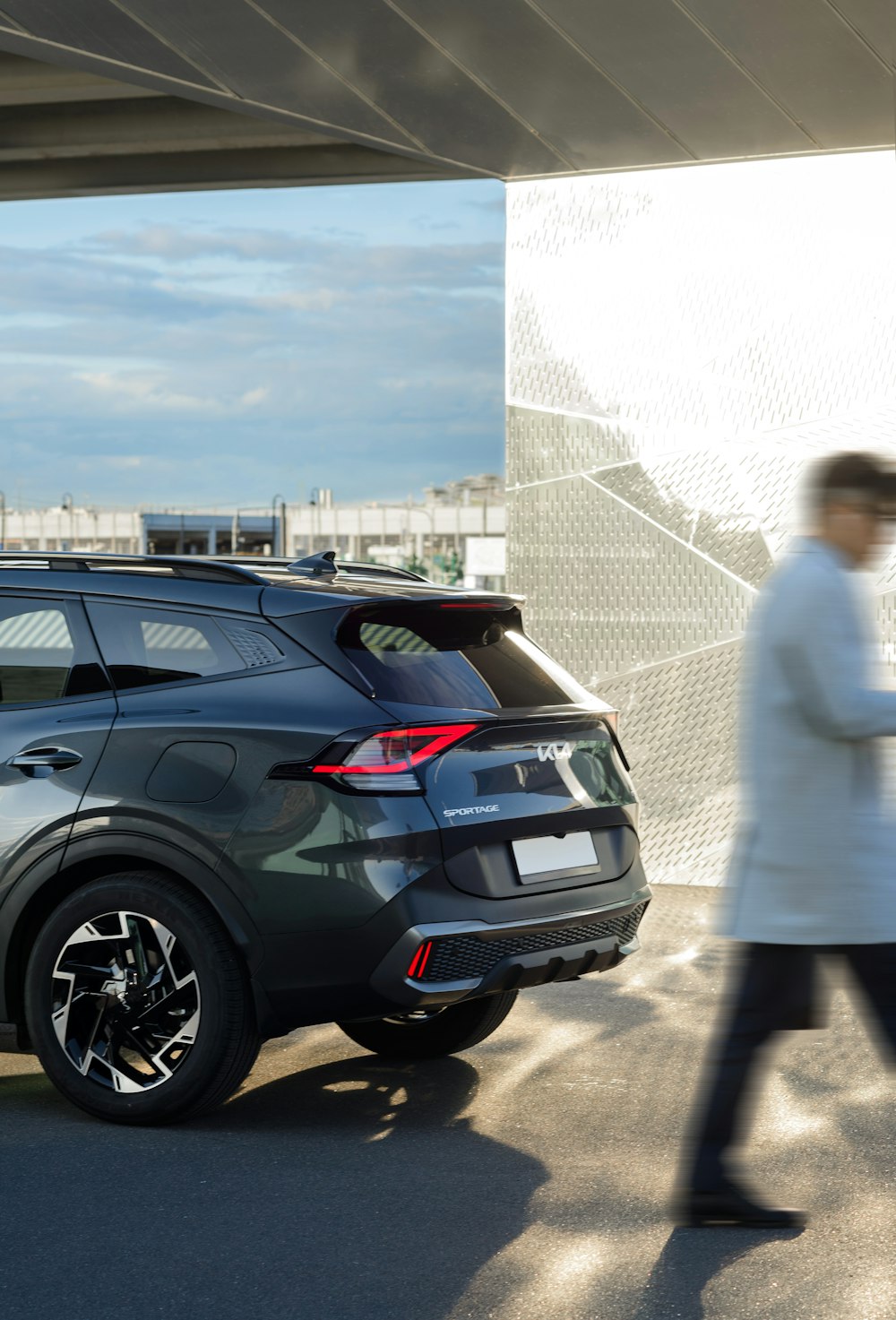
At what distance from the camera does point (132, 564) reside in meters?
5.11

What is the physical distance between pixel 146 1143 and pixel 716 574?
5333 millimetres

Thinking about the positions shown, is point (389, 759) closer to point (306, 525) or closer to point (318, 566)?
point (318, 566)

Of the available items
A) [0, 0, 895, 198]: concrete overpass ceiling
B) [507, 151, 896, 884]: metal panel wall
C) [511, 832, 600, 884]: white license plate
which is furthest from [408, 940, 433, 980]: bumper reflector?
[0, 0, 895, 198]: concrete overpass ceiling

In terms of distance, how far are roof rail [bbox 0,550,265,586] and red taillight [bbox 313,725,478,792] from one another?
2.26 ft

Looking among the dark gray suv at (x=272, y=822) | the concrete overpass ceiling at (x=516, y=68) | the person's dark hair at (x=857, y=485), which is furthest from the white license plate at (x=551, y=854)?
the concrete overpass ceiling at (x=516, y=68)

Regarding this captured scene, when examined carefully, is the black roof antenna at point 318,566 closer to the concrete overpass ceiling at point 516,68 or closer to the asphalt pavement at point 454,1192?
the asphalt pavement at point 454,1192

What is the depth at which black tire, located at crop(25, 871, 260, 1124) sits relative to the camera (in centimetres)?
452

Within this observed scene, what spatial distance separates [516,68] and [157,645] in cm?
464

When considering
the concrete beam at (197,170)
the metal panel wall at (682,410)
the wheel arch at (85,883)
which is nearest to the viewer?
the wheel arch at (85,883)

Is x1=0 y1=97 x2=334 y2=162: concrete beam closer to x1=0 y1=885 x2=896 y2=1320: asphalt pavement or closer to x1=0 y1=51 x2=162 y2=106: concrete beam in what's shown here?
x1=0 y1=51 x2=162 y2=106: concrete beam

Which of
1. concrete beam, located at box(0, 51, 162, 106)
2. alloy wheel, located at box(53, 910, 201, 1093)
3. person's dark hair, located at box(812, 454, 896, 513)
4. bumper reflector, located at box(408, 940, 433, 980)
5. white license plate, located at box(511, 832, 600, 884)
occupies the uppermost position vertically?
concrete beam, located at box(0, 51, 162, 106)

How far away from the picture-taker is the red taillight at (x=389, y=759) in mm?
4359

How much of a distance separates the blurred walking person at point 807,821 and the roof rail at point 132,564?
1749 mm

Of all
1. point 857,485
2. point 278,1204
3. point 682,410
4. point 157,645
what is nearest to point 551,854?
point 278,1204
